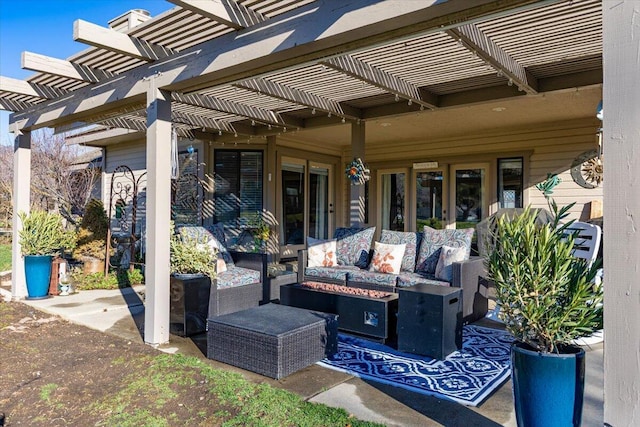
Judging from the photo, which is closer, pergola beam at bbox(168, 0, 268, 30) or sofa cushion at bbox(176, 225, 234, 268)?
pergola beam at bbox(168, 0, 268, 30)

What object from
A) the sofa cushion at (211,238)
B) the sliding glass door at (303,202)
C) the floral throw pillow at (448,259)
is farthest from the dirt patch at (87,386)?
the sliding glass door at (303,202)

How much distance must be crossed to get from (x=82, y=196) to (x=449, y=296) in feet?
36.8

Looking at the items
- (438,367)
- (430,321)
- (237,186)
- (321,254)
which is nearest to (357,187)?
(321,254)

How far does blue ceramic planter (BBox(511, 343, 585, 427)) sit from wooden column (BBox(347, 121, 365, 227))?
4595 millimetres

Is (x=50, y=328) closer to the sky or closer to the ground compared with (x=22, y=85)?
closer to the ground

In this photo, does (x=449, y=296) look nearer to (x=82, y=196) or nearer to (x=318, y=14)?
(x=318, y=14)

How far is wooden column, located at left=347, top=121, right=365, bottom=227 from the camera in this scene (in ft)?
21.6

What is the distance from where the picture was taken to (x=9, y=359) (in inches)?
143

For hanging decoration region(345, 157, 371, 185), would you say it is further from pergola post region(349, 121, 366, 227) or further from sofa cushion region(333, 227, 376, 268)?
sofa cushion region(333, 227, 376, 268)

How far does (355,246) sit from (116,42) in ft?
11.4

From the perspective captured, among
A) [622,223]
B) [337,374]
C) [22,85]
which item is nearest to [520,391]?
[622,223]

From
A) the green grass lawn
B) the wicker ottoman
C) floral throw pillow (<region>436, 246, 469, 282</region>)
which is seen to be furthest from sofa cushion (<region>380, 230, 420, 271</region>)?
the green grass lawn

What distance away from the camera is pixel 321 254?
5559 millimetres

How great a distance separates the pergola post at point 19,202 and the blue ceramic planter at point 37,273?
0.55ft
